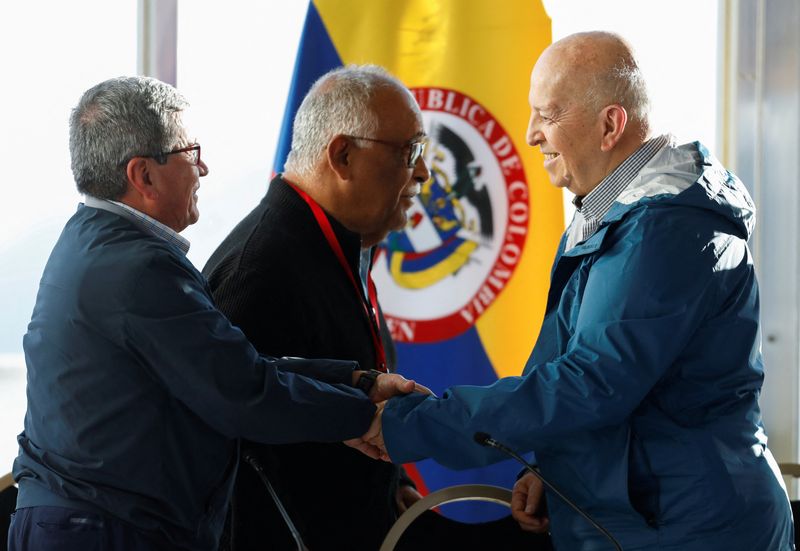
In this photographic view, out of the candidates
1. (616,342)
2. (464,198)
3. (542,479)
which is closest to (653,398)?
(616,342)

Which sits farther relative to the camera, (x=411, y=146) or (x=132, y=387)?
(x=411, y=146)

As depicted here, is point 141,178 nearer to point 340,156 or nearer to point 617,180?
point 340,156

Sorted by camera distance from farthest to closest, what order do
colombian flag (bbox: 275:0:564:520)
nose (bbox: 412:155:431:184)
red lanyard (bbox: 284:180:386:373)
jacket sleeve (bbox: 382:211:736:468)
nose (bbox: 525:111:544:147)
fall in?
1. colombian flag (bbox: 275:0:564:520)
2. nose (bbox: 412:155:431:184)
3. red lanyard (bbox: 284:180:386:373)
4. nose (bbox: 525:111:544:147)
5. jacket sleeve (bbox: 382:211:736:468)

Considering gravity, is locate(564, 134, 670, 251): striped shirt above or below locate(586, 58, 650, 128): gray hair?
below

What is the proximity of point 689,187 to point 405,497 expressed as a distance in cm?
107

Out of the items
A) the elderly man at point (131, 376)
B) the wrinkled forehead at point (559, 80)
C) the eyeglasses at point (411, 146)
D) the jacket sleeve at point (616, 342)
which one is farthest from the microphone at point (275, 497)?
the wrinkled forehead at point (559, 80)

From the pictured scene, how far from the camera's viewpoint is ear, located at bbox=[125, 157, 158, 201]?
1531 mm

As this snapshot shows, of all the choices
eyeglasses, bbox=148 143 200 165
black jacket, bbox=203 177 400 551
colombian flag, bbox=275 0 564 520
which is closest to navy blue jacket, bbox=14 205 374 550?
eyeglasses, bbox=148 143 200 165

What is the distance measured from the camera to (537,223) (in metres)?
3.15

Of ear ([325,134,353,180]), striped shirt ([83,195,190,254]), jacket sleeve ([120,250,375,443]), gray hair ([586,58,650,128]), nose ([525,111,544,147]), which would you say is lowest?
jacket sleeve ([120,250,375,443])

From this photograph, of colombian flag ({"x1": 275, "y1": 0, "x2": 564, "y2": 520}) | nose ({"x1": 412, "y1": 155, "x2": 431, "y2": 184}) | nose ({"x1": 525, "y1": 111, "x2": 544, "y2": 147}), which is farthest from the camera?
colombian flag ({"x1": 275, "y1": 0, "x2": 564, "y2": 520})

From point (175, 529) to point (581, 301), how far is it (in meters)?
0.79

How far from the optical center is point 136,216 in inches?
60.2

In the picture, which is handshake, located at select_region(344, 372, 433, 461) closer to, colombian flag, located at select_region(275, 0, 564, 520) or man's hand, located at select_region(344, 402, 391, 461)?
man's hand, located at select_region(344, 402, 391, 461)
